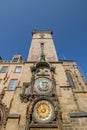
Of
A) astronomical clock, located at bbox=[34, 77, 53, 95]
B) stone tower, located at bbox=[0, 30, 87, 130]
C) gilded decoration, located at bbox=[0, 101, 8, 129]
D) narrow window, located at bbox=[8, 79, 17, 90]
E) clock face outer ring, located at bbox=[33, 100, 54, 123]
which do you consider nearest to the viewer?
stone tower, located at bbox=[0, 30, 87, 130]

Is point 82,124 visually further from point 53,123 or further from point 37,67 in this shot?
point 37,67

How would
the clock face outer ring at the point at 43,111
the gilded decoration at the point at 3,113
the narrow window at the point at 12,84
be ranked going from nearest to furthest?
the clock face outer ring at the point at 43,111
the gilded decoration at the point at 3,113
the narrow window at the point at 12,84

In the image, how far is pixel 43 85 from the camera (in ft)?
44.4

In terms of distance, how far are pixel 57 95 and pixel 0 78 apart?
12.2 meters

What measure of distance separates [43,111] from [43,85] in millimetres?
3241

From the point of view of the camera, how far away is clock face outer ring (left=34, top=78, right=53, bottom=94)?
42.5 ft

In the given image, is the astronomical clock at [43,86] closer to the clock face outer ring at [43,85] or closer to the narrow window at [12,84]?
the clock face outer ring at [43,85]

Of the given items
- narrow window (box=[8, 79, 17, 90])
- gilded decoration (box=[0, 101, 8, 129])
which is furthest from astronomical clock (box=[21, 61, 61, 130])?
narrow window (box=[8, 79, 17, 90])

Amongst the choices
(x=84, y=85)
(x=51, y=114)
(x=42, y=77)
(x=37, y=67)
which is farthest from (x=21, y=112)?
(x=84, y=85)

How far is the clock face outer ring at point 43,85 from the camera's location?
12.9 metres

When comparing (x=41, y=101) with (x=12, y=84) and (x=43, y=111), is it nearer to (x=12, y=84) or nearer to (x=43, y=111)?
(x=43, y=111)

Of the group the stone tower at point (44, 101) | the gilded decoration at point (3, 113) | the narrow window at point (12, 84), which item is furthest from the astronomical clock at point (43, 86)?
the narrow window at point (12, 84)

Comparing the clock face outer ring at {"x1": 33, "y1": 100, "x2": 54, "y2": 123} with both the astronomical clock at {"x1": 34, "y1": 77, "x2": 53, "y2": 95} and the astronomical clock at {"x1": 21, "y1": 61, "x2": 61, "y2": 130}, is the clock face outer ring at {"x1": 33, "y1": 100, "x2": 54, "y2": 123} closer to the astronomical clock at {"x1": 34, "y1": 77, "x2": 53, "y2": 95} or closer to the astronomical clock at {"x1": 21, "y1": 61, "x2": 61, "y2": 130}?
the astronomical clock at {"x1": 21, "y1": 61, "x2": 61, "y2": 130}

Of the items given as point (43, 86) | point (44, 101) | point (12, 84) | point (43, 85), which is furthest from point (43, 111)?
point (12, 84)
